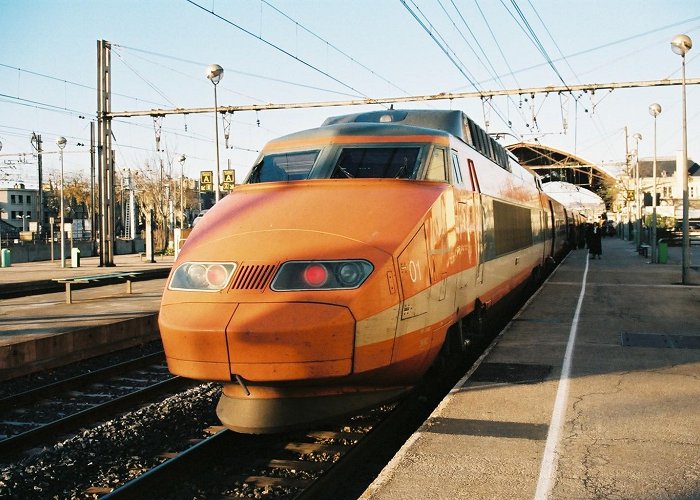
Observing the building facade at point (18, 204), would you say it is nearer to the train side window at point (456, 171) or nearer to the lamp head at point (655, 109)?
the lamp head at point (655, 109)

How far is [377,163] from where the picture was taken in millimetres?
7082

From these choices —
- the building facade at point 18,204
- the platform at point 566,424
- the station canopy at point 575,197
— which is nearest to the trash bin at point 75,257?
the platform at point 566,424

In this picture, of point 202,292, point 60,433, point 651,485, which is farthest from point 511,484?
point 60,433

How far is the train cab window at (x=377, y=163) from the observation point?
6953 mm

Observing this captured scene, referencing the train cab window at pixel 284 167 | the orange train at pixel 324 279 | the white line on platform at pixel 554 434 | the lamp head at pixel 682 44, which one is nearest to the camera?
the white line on platform at pixel 554 434

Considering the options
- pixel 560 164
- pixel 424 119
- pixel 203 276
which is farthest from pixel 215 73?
pixel 560 164

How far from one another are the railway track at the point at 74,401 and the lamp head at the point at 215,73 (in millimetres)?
12339

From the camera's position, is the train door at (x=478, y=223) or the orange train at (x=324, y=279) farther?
the train door at (x=478, y=223)

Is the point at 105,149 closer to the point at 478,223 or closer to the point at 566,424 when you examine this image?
the point at 478,223

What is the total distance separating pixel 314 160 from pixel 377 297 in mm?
2325

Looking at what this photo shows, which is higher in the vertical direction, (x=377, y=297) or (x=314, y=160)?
(x=314, y=160)

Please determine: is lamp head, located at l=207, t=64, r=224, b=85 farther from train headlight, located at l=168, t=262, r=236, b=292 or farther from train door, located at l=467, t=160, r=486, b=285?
train headlight, located at l=168, t=262, r=236, b=292

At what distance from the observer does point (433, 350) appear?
6305 millimetres

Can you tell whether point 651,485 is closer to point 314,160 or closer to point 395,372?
point 395,372
